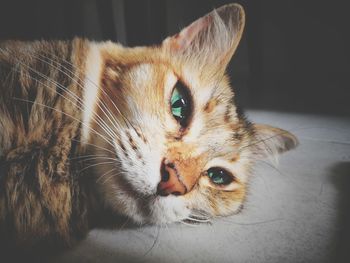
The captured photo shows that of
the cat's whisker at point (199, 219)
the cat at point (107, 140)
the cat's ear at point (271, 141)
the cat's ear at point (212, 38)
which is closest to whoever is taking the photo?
the cat at point (107, 140)

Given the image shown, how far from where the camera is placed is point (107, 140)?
70cm

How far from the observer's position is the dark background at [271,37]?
1438mm

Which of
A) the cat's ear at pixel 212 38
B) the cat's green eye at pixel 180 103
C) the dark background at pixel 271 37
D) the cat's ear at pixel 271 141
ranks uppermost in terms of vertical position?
the dark background at pixel 271 37

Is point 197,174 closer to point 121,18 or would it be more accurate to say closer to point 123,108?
point 123,108

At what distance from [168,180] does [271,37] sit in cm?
134

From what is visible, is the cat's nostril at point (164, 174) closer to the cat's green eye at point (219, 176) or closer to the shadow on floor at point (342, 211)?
the cat's green eye at point (219, 176)

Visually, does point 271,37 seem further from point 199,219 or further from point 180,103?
point 199,219

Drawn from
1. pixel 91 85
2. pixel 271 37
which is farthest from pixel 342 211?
pixel 271 37

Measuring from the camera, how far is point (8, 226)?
634 mm

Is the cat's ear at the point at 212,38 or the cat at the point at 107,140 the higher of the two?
the cat's ear at the point at 212,38

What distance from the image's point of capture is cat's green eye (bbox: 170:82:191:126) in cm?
81

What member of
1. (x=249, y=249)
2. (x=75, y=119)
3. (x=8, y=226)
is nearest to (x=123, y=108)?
(x=75, y=119)

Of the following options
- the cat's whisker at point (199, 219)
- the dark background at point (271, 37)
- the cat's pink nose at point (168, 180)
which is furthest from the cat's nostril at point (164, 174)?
the dark background at point (271, 37)

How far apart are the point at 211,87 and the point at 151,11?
723 millimetres
